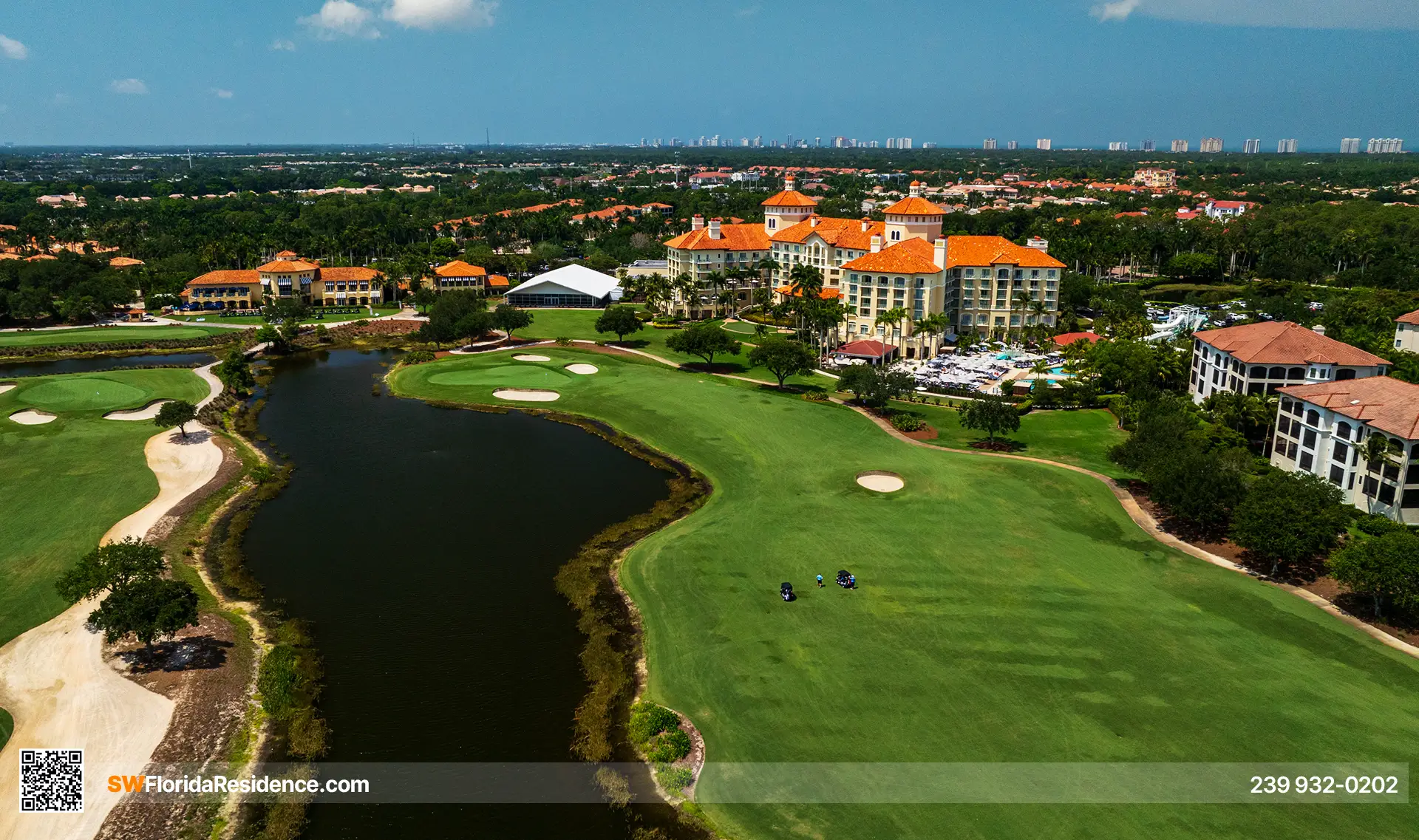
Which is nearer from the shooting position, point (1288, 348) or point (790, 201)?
point (1288, 348)

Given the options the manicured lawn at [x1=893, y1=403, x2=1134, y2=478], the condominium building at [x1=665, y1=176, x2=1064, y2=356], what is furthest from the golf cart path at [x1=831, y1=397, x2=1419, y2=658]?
the condominium building at [x1=665, y1=176, x2=1064, y2=356]

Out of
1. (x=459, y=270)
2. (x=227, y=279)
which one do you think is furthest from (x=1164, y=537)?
(x=227, y=279)

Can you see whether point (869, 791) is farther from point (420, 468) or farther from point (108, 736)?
point (420, 468)

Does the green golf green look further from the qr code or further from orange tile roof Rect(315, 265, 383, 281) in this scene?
the qr code

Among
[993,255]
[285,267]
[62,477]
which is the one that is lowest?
[62,477]

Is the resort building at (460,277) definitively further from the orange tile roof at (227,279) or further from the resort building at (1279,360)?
the resort building at (1279,360)

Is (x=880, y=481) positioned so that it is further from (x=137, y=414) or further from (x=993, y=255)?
(x=137, y=414)

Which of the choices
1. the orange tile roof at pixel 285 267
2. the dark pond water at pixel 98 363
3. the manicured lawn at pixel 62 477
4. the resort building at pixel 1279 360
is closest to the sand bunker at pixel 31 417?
the manicured lawn at pixel 62 477
